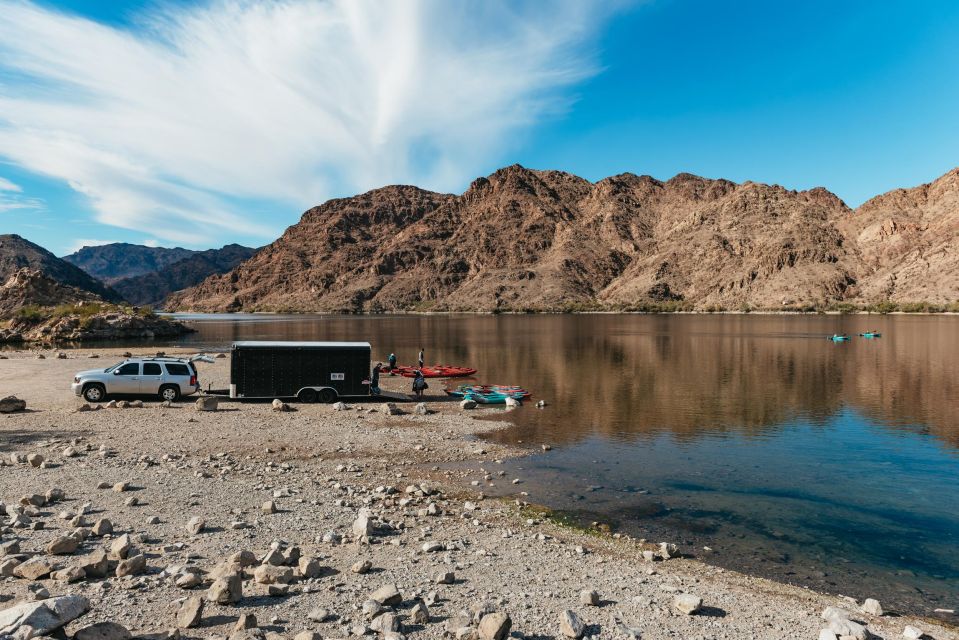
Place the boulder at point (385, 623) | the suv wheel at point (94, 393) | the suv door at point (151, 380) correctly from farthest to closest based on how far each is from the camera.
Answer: the suv door at point (151, 380), the suv wheel at point (94, 393), the boulder at point (385, 623)

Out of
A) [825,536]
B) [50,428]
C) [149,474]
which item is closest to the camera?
[825,536]

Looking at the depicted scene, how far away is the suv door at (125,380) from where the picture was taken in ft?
92.0

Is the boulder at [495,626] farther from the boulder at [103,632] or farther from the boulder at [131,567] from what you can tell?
the boulder at [131,567]

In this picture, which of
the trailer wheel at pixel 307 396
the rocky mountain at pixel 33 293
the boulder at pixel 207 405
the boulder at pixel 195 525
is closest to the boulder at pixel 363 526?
the boulder at pixel 195 525

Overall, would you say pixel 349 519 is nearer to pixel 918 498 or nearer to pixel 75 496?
pixel 75 496

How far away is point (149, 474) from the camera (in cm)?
1551

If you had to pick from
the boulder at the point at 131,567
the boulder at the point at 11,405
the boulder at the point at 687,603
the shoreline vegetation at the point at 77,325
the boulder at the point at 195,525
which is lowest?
the boulder at the point at 687,603

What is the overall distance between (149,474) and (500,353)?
169 feet

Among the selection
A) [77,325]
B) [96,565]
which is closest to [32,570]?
[96,565]

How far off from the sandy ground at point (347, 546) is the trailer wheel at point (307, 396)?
8121 mm

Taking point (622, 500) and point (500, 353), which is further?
point (500, 353)

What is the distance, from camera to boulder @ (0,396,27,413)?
24656 mm

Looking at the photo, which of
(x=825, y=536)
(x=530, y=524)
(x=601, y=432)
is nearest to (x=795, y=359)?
(x=601, y=432)

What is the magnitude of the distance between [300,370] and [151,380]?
7.24 metres
